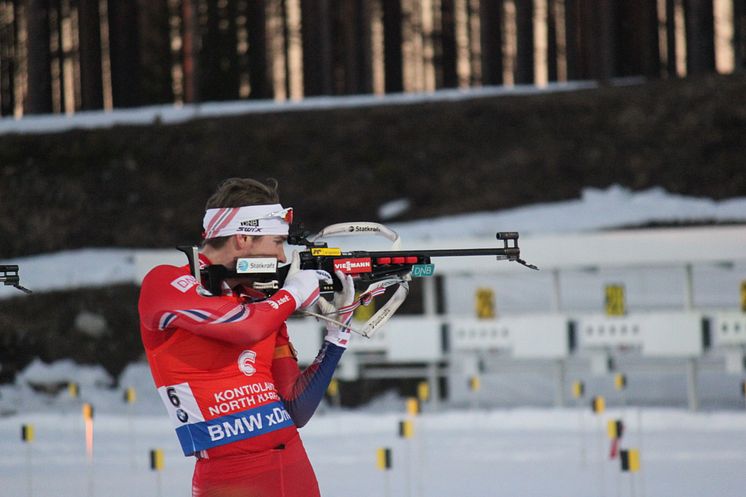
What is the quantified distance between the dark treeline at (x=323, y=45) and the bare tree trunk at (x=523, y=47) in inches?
1.9

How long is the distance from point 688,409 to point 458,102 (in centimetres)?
1257

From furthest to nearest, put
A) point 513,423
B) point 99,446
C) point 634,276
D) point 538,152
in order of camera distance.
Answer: point 538,152, point 634,276, point 513,423, point 99,446

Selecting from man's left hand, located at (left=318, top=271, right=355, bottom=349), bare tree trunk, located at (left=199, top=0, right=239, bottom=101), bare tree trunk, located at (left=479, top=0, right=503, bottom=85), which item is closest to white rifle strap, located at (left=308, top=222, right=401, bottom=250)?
man's left hand, located at (left=318, top=271, right=355, bottom=349)

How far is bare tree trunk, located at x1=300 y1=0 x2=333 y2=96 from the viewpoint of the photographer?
3597 centimetres

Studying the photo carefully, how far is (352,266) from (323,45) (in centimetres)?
3196

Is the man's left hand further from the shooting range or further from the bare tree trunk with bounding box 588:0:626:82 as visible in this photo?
the bare tree trunk with bounding box 588:0:626:82

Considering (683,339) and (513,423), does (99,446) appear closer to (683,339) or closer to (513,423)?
(513,423)

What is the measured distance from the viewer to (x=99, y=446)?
17.0 metres

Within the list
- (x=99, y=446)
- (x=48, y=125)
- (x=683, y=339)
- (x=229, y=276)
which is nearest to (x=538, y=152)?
(x=683, y=339)

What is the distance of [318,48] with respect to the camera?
36500 mm

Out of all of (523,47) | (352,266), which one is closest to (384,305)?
(352,266)

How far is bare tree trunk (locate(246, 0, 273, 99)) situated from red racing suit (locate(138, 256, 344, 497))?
119 feet

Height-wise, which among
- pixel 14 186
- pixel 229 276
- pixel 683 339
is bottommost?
pixel 683 339

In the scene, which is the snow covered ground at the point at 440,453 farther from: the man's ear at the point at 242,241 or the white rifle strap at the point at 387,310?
the man's ear at the point at 242,241
